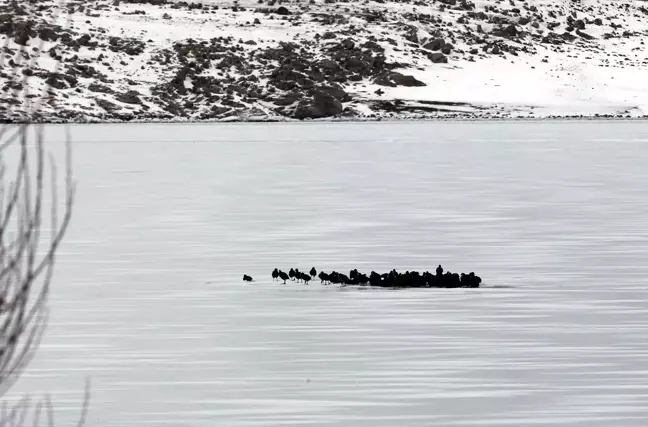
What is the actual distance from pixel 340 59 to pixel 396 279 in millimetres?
132189

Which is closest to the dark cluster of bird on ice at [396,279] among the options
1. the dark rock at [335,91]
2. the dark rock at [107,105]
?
the dark rock at [107,105]

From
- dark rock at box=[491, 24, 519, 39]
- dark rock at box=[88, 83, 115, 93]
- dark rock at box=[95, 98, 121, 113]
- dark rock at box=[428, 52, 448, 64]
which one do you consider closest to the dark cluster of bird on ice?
dark rock at box=[95, 98, 121, 113]

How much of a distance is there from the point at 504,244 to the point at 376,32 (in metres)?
136

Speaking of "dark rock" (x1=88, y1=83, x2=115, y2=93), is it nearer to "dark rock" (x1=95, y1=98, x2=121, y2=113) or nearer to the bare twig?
"dark rock" (x1=95, y1=98, x2=121, y2=113)

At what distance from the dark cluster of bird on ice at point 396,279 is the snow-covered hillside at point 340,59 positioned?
99572 mm

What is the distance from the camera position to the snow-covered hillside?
131875 millimetres

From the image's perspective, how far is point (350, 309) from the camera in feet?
58.7

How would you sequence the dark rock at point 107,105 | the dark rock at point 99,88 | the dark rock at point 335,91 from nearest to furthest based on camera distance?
1. the dark rock at point 107,105
2. the dark rock at point 335,91
3. the dark rock at point 99,88

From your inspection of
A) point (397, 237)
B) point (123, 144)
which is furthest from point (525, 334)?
point (123, 144)

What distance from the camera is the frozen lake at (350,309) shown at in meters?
11.9

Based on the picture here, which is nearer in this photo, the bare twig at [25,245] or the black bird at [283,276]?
the bare twig at [25,245]

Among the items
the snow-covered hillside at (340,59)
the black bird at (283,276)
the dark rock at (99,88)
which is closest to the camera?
the black bird at (283,276)

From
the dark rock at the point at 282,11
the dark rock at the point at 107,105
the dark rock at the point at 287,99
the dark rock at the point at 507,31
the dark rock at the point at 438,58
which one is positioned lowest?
the dark rock at the point at 282,11

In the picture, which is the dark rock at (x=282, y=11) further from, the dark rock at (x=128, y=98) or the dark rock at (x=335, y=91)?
the dark rock at (x=128, y=98)
